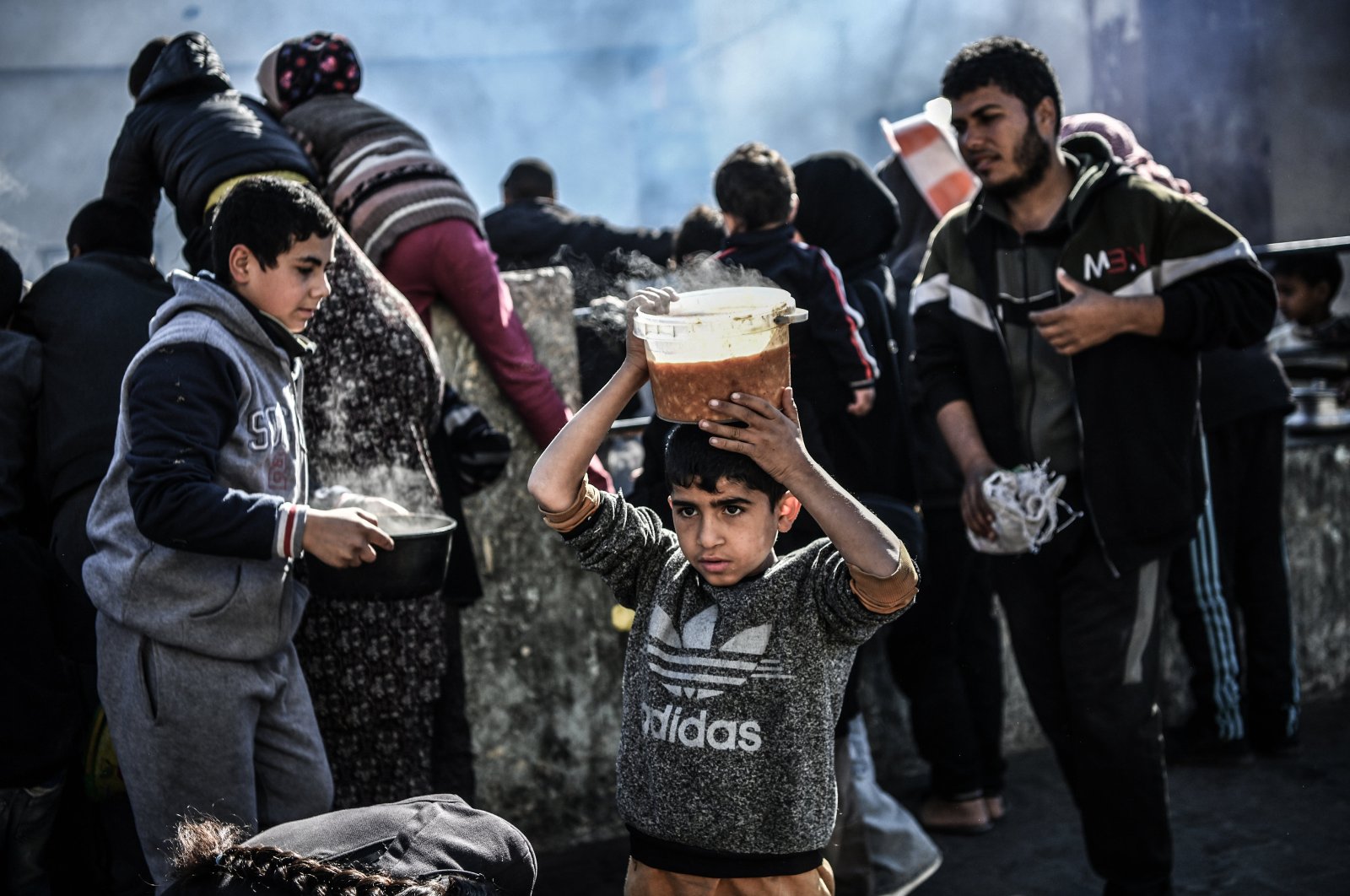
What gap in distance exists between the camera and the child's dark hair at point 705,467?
2.26 m

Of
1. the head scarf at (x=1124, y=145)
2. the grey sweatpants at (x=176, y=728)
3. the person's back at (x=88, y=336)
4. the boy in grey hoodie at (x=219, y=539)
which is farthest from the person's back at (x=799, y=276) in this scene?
the grey sweatpants at (x=176, y=728)

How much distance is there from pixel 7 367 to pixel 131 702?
3.07ft

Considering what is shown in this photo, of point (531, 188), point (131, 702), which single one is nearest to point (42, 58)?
point (531, 188)

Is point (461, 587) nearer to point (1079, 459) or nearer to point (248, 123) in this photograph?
point (248, 123)

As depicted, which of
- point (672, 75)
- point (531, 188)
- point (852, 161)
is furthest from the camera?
point (672, 75)

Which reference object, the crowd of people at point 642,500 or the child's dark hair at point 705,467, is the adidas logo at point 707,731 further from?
the child's dark hair at point 705,467

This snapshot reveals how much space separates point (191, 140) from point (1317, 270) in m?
4.78

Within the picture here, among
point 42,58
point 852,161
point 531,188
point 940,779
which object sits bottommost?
point 940,779

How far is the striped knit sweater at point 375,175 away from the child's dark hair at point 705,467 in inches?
61.3

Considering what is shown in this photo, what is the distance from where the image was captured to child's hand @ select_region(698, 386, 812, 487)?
2.10 metres

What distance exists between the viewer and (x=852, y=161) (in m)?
4.09

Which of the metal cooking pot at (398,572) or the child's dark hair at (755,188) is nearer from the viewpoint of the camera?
the metal cooking pot at (398,572)

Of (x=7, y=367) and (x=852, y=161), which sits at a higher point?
(x=852, y=161)

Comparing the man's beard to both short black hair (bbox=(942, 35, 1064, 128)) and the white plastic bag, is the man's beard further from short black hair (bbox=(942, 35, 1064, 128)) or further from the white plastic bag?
the white plastic bag
